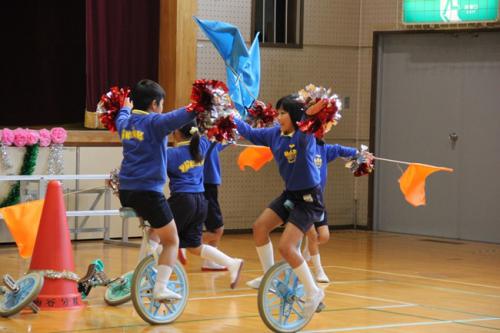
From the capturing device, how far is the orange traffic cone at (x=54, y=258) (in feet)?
24.8

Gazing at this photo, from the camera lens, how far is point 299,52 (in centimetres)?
1391

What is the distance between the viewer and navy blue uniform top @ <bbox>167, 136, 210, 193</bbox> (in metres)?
8.61

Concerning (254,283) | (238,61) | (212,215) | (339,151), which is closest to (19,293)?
(254,283)

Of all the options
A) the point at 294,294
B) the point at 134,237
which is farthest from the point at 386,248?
the point at 294,294

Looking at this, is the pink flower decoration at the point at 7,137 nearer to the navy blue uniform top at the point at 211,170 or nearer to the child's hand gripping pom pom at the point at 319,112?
the navy blue uniform top at the point at 211,170

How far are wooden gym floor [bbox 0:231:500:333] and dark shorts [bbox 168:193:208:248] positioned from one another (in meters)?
0.42

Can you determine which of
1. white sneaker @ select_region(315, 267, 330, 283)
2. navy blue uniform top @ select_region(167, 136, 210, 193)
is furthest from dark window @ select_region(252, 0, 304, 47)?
navy blue uniform top @ select_region(167, 136, 210, 193)

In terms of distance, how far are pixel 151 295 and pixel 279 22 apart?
730 centimetres

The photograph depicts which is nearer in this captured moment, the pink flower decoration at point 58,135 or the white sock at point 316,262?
the white sock at point 316,262

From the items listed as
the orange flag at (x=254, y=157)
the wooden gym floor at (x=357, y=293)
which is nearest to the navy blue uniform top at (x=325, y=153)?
the orange flag at (x=254, y=157)

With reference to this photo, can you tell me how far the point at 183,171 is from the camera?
8703 millimetres

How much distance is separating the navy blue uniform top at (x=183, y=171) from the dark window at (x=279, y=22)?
5.04 metres

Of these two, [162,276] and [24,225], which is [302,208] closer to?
[162,276]

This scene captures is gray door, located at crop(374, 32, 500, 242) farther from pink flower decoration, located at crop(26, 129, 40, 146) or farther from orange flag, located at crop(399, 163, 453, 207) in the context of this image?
pink flower decoration, located at crop(26, 129, 40, 146)
